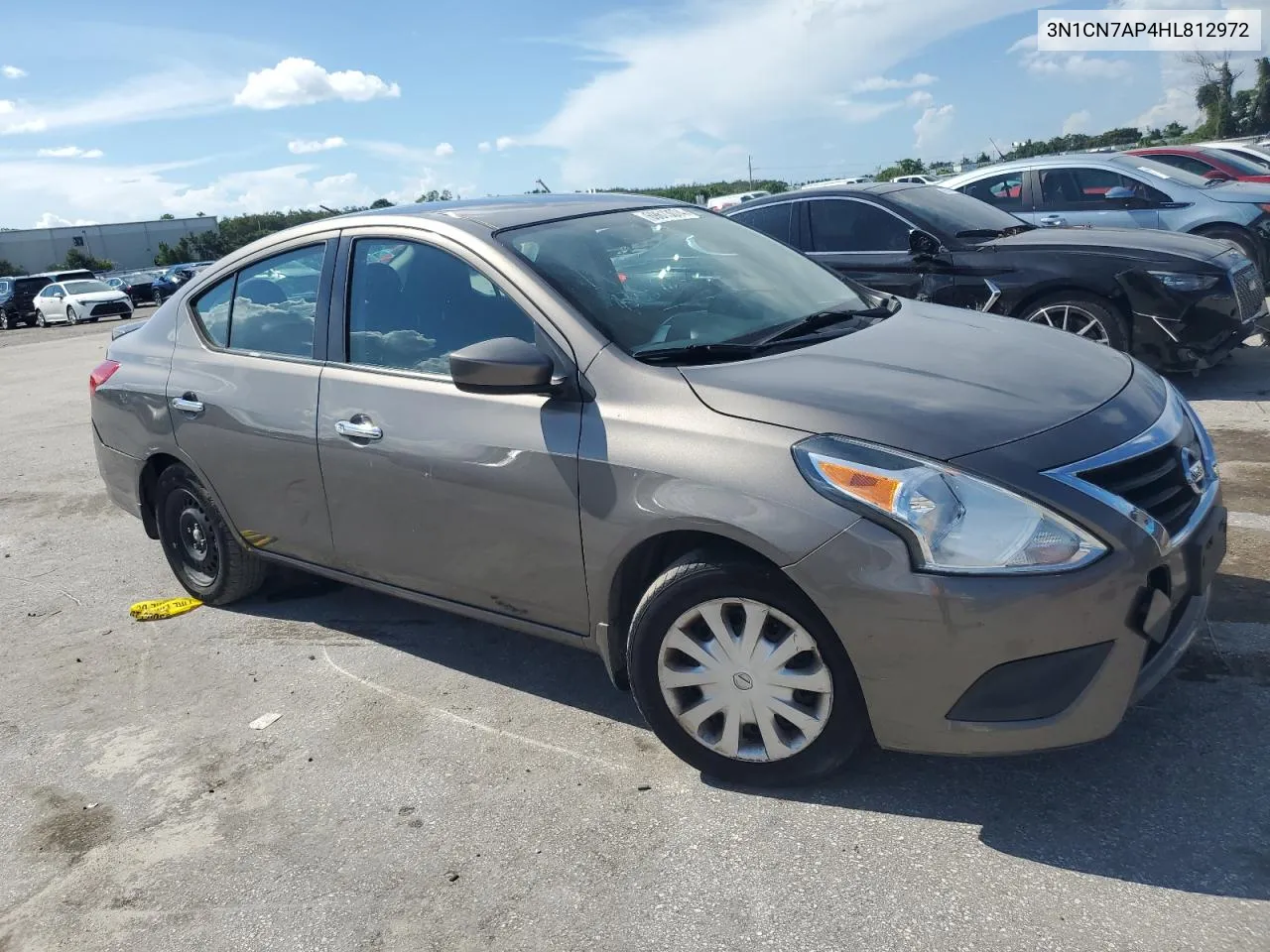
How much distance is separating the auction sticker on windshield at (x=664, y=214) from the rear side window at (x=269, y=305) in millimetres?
1255

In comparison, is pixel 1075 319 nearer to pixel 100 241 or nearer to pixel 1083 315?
pixel 1083 315

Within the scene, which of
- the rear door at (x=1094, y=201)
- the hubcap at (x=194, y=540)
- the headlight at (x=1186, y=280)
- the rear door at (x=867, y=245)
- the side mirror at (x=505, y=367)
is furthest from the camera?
the rear door at (x=1094, y=201)

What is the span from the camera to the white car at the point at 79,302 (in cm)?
3159

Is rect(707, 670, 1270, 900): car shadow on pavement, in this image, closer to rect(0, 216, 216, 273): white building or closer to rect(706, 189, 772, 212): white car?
rect(706, 189, 772, 212): white car

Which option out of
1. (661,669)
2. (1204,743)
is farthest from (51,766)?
(1204,743)

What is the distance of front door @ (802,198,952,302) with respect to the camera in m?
7.61

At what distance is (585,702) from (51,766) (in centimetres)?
187

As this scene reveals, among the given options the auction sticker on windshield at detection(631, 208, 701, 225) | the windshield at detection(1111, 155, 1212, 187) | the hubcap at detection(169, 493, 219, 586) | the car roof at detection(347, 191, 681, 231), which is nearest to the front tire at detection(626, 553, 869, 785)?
the car roof at detection(347, 191, 681, 231)

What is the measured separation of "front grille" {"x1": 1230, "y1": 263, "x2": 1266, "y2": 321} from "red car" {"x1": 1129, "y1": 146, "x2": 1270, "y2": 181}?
607 cm

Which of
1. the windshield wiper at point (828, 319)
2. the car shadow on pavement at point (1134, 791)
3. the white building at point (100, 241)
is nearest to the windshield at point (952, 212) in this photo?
the windshield wiper at point (828, 319)

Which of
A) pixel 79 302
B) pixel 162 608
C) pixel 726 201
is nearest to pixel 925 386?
pixel 162 608

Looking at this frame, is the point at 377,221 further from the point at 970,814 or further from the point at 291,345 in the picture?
the point at 970,814

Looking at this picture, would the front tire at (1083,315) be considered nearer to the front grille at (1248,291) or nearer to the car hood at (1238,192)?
the front grille at (1248,291)

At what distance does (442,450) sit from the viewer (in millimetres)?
3531
